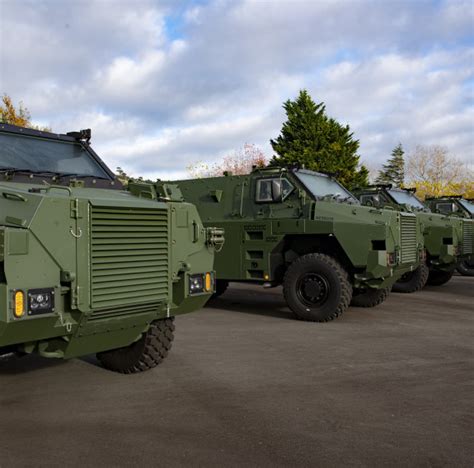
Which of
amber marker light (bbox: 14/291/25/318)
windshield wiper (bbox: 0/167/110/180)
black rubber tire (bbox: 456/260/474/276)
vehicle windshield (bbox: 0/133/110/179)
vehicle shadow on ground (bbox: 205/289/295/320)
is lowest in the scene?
vehicle shadow on ground (bbox: 205/289/295/320)

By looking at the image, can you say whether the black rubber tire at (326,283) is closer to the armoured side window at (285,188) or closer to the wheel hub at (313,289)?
the wheel hub at (313,289)

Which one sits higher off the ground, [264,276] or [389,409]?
[264,276]

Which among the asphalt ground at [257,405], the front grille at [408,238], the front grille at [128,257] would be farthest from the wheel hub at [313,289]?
the front grille at [128,257]

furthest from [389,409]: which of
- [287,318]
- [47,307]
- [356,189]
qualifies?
[356,189]

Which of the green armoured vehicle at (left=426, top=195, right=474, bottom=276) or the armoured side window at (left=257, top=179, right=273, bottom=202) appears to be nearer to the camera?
the armoured side window at (left=257, top=179, right=273, bottom=202)

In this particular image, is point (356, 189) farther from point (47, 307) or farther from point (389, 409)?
point (47, 307)

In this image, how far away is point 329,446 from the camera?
3.30 metres

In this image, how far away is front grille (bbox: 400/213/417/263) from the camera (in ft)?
27.1

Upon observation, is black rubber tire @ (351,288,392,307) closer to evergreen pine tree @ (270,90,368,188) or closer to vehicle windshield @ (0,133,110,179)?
vehicle windshield @ (0,133,110,179)

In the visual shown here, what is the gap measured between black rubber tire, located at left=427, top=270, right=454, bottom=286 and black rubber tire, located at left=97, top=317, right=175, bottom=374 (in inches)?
348

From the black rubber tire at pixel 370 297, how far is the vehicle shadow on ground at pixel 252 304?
3.83 feet

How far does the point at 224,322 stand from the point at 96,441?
4337mm

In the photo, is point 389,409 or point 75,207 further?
point 389,409

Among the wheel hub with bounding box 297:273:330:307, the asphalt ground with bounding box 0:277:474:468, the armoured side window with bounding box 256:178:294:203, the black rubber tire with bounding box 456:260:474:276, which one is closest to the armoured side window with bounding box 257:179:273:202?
the armoured side window with bounding box 256:178:294:203
